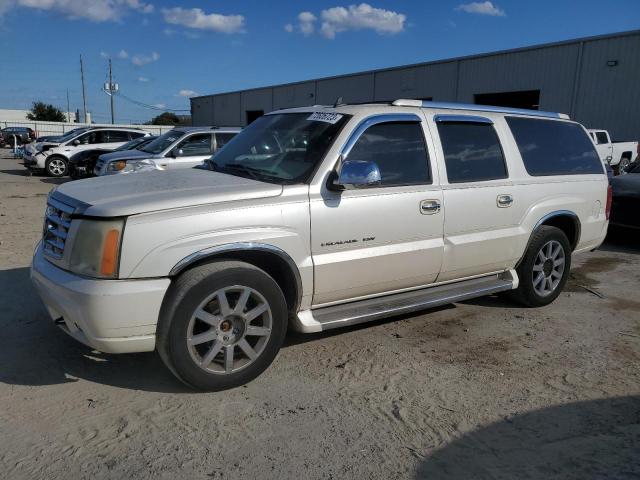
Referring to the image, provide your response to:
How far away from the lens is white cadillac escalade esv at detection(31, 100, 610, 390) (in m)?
3.17

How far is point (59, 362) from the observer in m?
3.84

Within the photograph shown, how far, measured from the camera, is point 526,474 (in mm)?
2730

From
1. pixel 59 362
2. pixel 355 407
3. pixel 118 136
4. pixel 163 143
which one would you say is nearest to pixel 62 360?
pixel 59 362

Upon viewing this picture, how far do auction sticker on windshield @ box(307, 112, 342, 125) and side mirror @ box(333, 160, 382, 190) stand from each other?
51 centimetres

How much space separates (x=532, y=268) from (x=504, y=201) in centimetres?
82

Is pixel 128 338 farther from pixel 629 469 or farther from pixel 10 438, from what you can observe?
pixel 629 469

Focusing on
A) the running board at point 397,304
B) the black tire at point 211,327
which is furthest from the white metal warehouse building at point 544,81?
the black tire at point 211,327

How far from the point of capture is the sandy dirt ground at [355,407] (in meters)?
2.78

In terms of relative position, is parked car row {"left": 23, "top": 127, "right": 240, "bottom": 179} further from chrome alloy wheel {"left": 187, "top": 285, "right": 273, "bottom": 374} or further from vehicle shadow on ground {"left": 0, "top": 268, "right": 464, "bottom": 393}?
chrome alloy wheel {"left": 187, "top": 285, "right": 273, "bottom": 374}

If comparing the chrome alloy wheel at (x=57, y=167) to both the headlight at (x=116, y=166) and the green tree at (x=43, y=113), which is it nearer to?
the headlight at (x=116, y=166)

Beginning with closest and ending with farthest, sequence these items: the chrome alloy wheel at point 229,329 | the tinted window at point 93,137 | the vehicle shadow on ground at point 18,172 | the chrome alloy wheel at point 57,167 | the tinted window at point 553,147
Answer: the chrome alloy wheel at point 229,329 → the tinted window at point 553,147 → the chrome alloy wheel at point 57,167 → the tinted window at point 93,137 → the vehicle shadow on ground at point 18,172

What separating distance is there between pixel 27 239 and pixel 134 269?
18.5 feet

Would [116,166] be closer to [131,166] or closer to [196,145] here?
[131,166]

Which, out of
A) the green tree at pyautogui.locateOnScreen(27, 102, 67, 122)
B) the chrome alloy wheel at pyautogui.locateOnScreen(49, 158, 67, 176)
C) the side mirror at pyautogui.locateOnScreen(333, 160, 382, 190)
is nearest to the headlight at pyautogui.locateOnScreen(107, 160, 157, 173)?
the side mirror at pyautogui.locateOnScreen(333, 160, 382, 190)
